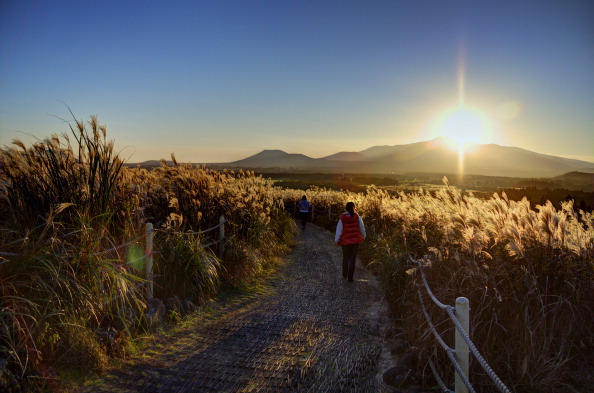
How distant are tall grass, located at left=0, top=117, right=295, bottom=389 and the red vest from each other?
2.40m

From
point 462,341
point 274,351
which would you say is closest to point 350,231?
point 274,351

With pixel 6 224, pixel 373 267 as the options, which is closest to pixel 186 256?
pixel 6 224

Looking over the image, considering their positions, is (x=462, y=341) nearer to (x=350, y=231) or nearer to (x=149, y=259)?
(x=149, y=259)

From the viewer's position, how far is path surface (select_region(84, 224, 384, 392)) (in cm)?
443

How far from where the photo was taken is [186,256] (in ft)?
23.1

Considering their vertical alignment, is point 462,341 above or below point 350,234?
above

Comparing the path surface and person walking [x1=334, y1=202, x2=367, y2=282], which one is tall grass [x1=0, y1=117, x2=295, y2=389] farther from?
person walking [x1=334, y1=202, x2=367, y2=282]

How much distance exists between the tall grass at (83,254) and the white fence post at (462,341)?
12.6ft

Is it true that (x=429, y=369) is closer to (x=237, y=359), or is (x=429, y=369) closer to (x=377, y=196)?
(x=237, y=359)

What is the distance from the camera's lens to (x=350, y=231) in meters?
9.52

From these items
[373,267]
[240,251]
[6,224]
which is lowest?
[373,267]

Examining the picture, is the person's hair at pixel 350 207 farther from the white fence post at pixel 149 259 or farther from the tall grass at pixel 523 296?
the white fence post at pixel 149 259

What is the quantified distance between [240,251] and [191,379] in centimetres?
452

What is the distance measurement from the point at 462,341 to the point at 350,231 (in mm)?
6070
